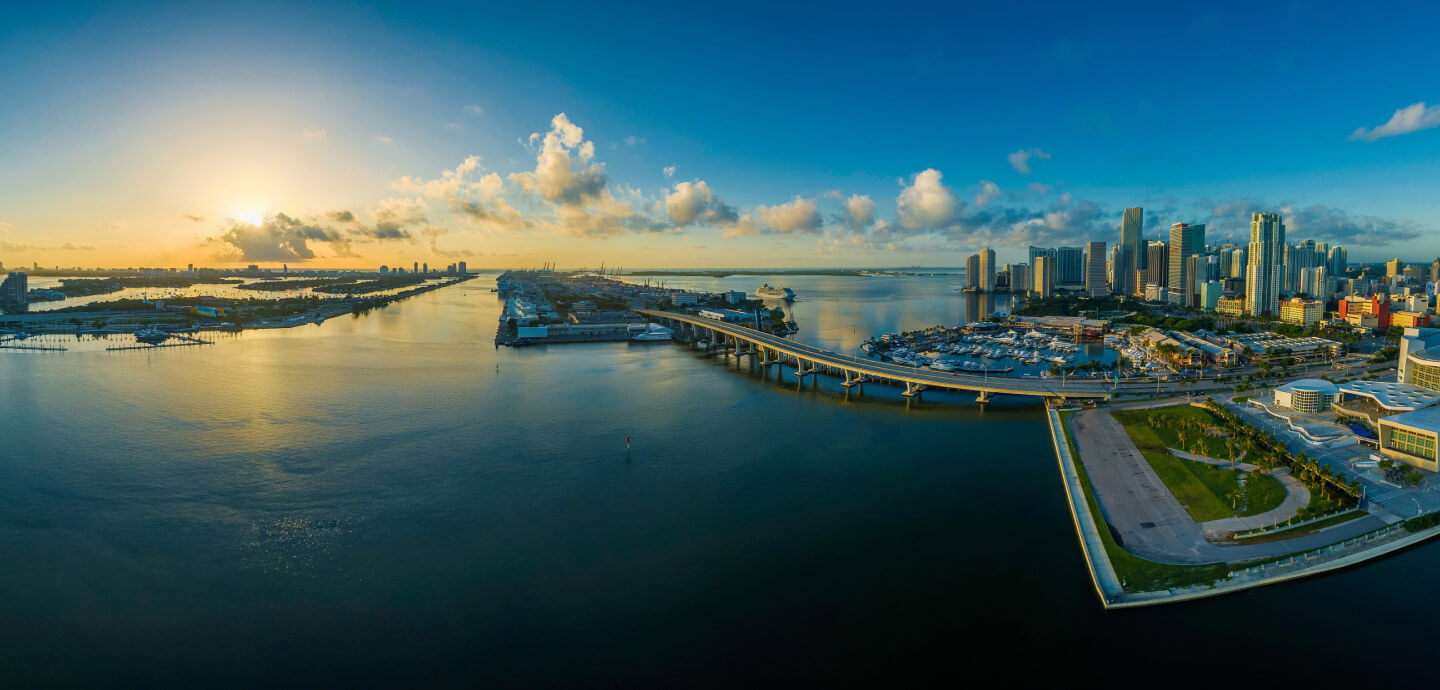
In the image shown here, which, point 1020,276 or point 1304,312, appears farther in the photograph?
point 1020,276

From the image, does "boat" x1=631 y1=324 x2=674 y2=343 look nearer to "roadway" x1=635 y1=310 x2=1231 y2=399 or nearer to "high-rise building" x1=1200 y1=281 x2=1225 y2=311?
"roadway" x1=635 y1=310 x2=1231 y2=399

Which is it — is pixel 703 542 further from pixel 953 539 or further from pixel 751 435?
pixel 751 435

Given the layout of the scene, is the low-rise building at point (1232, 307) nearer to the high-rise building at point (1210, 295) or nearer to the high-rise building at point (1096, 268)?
the high-rise building at point (1210, 295)

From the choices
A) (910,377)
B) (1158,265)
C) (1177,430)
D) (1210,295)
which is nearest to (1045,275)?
(1158,265)

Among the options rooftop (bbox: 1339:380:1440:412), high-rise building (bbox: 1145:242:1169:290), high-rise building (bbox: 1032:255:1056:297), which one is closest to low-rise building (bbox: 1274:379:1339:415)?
rooftop (bbox: 1339:380:1440:412)

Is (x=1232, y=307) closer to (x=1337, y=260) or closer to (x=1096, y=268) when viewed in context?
(x=1096, y=268)

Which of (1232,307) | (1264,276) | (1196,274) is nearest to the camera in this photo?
(1264,276)

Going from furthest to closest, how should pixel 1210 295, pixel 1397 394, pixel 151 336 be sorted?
pixel 1210 295 → pixel 151 336 → pixel 1397 394

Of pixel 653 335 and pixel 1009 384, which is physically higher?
pixel 653 335
